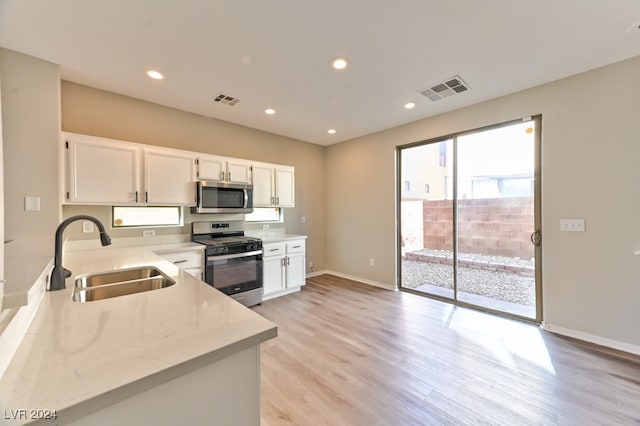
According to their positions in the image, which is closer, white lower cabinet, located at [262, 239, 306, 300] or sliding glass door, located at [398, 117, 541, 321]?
sliding glass door, located at [398, 117, 541, 321]

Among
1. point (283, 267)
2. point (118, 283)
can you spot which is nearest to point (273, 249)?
point (283, 267)

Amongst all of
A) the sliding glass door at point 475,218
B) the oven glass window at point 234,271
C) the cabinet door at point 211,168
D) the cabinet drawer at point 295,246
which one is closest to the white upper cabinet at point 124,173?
the cabinet door at point 211,168

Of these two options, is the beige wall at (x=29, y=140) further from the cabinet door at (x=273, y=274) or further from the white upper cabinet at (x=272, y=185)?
the cabinet door at (x=273, y=274)

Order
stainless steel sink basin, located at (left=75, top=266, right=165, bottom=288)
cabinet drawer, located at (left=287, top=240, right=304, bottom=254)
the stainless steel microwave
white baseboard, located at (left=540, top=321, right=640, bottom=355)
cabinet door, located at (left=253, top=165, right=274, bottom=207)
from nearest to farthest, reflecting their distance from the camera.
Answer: stainless steel sink basin, located at (left=75, top=266, right=165, bottom=288) → white baseboard, located at (left=540, top=321, right=640, bottom=355) → the stainless steel microwave → cabinet door, located at (left=253, top=165, right=274, bottom=207) → cabinet drawer, located at (left=287, top=240, right=304, bottom=254)

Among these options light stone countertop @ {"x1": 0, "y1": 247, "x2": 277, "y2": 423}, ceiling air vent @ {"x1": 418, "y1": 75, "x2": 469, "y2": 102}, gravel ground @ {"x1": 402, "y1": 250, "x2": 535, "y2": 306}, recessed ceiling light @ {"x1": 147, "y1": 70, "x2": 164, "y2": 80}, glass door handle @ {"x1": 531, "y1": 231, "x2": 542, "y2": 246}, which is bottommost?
gravel ground @ {"x1": 402, "y1": 250, "x2": 535, "y2": 306}

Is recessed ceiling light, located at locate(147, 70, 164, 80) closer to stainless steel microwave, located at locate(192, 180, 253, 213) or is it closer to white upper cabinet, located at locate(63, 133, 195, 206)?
white upper cabinet, located at locate(63, 133, 195, 206)

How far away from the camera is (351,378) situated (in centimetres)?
→ 205

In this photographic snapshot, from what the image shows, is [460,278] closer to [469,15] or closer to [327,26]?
[469,15]

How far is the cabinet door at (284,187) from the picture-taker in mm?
4254

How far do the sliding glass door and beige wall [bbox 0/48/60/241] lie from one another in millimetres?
4312

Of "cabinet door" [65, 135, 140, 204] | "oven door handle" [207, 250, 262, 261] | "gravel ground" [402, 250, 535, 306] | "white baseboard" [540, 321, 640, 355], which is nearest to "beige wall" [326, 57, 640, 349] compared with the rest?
"white baseboard" [540, 321, 640, 355]

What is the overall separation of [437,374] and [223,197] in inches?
122

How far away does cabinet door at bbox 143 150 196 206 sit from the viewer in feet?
9.82

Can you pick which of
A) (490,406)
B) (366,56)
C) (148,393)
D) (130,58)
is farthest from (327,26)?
(490,406)
